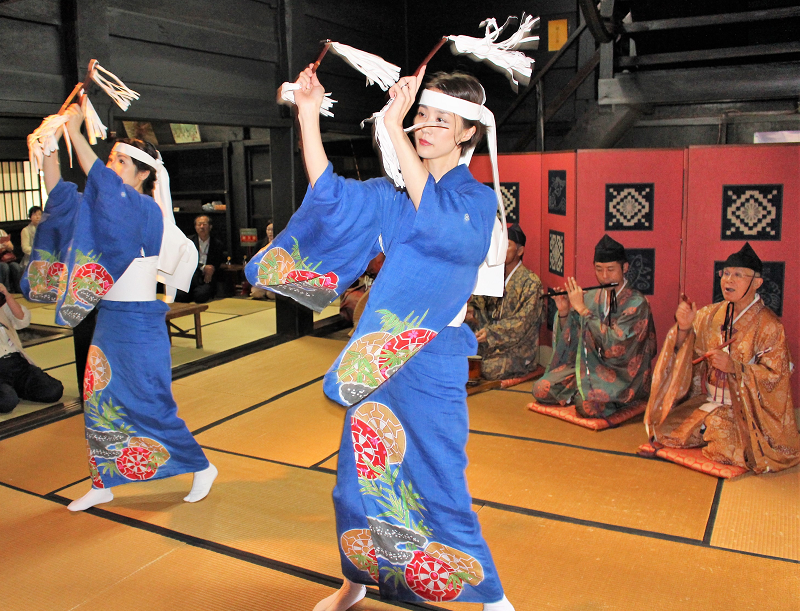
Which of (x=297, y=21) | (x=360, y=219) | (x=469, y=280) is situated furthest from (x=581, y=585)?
(x=297, y=21)

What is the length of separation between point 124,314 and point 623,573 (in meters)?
2.41

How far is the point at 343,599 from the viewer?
7.89 ft

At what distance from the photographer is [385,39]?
789cm

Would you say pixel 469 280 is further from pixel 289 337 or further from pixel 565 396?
pixel 289 337

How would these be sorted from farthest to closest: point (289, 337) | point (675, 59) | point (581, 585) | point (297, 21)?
point (289, 337) < point (297, 21) < point (675, 59) < point (581, 585)

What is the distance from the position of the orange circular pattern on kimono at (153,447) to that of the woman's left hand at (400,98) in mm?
2115

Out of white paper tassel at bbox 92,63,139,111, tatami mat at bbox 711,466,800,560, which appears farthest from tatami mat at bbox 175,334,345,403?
tatami mat at bbox 711,466,800,560

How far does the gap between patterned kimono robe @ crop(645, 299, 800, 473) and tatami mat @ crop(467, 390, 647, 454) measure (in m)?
0.28

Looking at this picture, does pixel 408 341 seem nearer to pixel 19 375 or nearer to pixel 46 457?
pixel 46 457

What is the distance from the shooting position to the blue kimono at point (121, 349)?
10.5 ft

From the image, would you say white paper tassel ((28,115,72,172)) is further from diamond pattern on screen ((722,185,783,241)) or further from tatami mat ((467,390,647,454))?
diamond pattern on screen ((722,185,783,241))

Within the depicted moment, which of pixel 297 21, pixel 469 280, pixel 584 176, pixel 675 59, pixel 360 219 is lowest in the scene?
pixel 469 280

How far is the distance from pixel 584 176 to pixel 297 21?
3.14 m

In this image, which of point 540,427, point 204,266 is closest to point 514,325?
point 540,427
